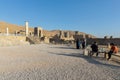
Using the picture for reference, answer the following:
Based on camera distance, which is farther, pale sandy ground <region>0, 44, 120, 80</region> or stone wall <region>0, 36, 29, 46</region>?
stone wall <region>0, 36, 29, 46</region>

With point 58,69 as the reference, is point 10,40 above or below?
above

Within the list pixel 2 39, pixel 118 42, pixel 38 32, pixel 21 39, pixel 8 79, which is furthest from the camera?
pixel 118 42

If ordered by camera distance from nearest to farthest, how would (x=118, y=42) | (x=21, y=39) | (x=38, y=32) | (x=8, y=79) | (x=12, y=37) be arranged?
(x=8, y=79) → (x=12, y=37) → (x=21, y=39) → (x=38, y=32) → (x=118, y=42)

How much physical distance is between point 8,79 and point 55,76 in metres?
1.75

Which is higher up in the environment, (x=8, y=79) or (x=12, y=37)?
(x=12, y=37)

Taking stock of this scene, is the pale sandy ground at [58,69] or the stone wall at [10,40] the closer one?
the pale sandy ground at [58,69]

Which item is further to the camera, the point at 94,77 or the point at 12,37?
the point at 12,37

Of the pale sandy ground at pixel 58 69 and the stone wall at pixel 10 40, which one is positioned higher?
the stone wall at pixel 10 40

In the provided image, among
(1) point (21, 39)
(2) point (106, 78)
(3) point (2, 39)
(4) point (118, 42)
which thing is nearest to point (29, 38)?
(1) point (21, 39)

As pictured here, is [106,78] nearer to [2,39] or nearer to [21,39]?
[2,39]

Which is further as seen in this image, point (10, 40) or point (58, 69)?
point (10, 40)

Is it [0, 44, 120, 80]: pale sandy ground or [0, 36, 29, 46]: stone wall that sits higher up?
[0, 36, 29, 46]: stone wall

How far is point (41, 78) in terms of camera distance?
6.52 meters

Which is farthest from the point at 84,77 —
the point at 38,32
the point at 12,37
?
the point at 38,32
